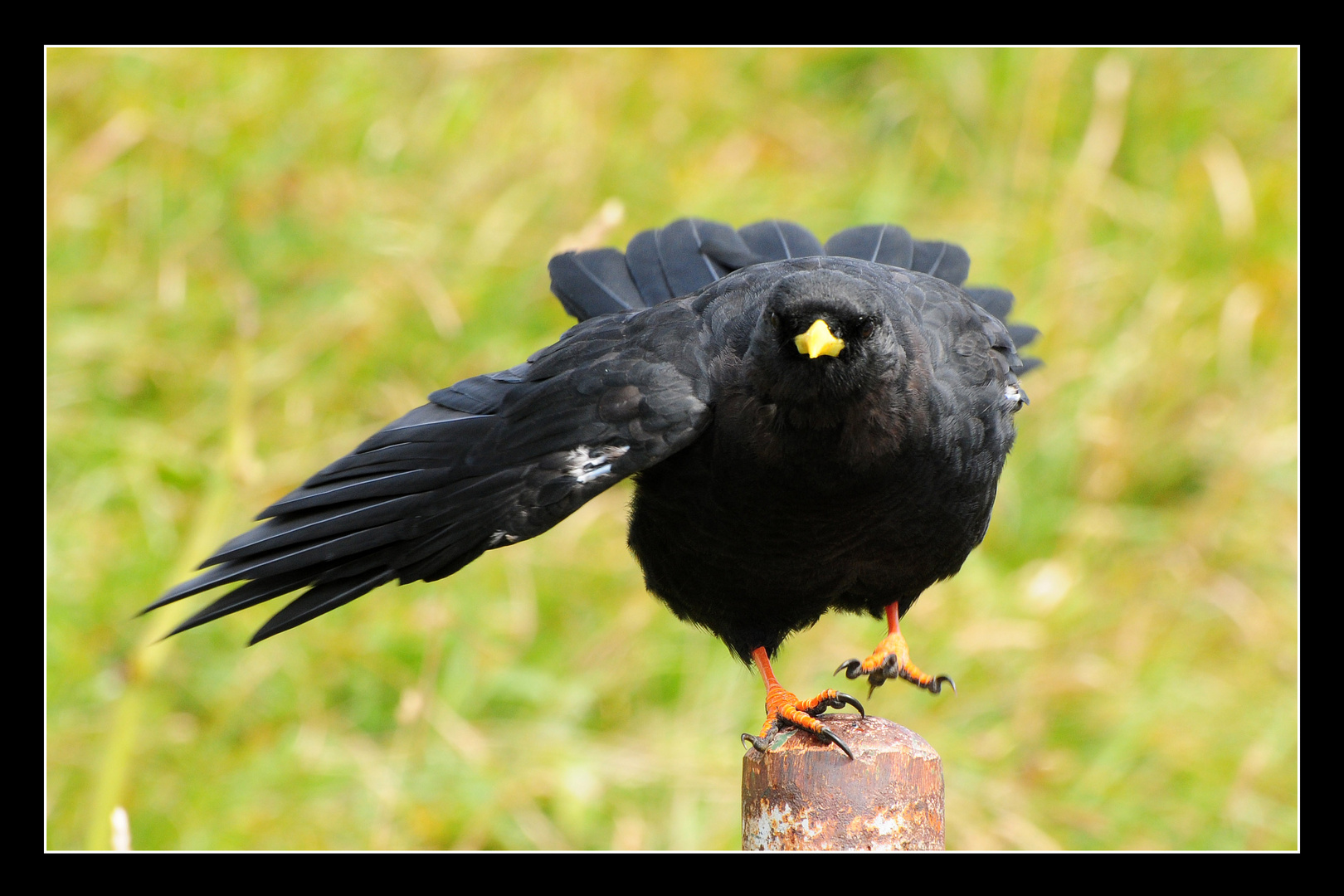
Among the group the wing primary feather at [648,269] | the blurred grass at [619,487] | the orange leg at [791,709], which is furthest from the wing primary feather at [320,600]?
the blurred grass at [619,487]

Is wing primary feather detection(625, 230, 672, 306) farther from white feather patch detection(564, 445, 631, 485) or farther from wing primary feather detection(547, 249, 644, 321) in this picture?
white feather patch detection(564, 445, 631, 485)

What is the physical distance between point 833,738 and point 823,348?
1.01 m

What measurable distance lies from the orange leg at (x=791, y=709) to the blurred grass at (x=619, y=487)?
1.78m

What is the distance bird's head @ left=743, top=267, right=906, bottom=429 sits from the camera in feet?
11.4

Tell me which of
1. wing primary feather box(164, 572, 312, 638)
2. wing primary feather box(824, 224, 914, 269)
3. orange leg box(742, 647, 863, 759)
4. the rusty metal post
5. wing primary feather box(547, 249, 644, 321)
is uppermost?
wing primary feather box(824, 224, 914, 269)

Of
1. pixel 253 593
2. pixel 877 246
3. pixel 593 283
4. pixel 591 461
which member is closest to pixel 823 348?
pixel 591 461

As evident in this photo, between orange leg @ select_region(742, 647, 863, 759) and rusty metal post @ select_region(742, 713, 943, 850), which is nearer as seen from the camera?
rusty metal post @ select_region(742, 713, 943, 850)

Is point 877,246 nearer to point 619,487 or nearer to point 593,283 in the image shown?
point 593,283

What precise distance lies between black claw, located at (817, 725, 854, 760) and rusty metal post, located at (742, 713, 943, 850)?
0.01 metres

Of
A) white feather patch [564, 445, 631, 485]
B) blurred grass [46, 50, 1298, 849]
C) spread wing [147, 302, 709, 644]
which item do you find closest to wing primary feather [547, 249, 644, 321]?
spread wing [147, 302, 709, 644]

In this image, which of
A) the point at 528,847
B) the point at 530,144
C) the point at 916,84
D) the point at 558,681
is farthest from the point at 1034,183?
the point at 528,847

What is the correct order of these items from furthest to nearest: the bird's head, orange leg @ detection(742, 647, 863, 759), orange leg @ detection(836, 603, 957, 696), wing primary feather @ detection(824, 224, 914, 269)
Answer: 1. wing primary feather @ detection(824, 224, 914, 269)
2. orange leg @ detection(836, 603, 957, 696)
3. the bird's head
4. orange leg @ detection(742, 647, 863, 759)

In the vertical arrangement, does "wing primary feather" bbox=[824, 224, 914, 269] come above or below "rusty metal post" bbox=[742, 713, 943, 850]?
above

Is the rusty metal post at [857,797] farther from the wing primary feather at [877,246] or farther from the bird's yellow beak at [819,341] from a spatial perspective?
the wing primary feather at [877,246]
